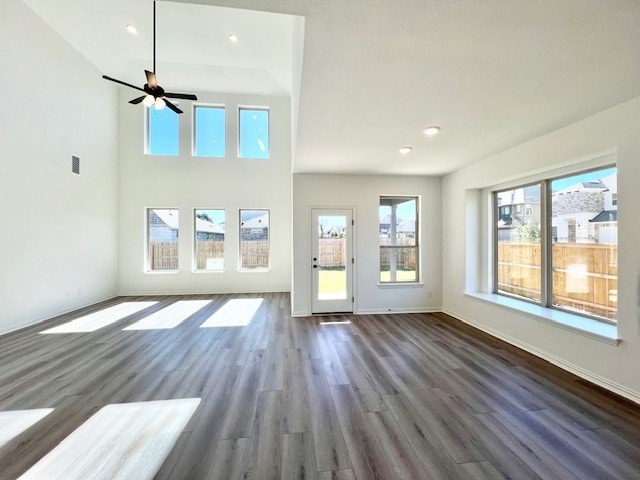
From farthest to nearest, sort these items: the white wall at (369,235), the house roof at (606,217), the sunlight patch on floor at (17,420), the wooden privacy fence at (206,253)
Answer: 1. the wooden privacy fence at (206,253)
2. the white wall at (369,235)
3. the house roof at (606,217)
4. the sunlight patch on floor at (17,420)

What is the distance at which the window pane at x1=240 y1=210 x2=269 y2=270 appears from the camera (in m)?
7.24

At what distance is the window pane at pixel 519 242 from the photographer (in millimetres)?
3641

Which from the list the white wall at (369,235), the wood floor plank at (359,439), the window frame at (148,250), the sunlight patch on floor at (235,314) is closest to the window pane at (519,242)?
the white wall at (369,235)

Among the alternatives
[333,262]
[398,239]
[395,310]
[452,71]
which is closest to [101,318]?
[333,262]

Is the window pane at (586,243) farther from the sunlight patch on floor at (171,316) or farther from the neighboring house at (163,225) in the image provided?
the neighboring house at (163,225)

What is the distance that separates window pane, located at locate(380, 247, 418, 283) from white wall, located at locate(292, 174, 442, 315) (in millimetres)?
151

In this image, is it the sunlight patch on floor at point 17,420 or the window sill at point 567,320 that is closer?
the sunlight patch on floor at point 17,420

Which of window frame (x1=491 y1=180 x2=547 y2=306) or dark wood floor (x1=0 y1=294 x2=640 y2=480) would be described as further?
window frame (x1=491 y1=180 x2=547 y2=306)

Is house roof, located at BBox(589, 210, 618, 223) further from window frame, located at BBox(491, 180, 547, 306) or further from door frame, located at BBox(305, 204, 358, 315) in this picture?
door frame, located at BBox(305, 204, 358, 315)

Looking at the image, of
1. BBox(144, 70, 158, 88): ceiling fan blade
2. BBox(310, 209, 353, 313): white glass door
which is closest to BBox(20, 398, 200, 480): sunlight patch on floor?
BBox(310, 209, 353, 313): white glass door

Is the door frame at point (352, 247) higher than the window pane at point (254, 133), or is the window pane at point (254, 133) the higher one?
the window pane at point (254, 133)

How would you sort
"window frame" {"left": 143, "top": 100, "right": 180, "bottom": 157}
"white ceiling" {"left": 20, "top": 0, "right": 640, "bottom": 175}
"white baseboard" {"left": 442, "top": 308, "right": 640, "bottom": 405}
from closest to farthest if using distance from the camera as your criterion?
"white ceiling" {"left": 20, "top": 0, "right": 640, "bottom": 175}, "white baseboard" {"left": 442, "top": 308, "right": 640, "bottom": 405}, "window frame" {"left": 143, "top": 100, "right": 180, "bottom": 157}

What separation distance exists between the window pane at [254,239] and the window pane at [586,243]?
598 cm

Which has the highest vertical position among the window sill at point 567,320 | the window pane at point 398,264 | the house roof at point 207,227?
the house roof at point 207,227
